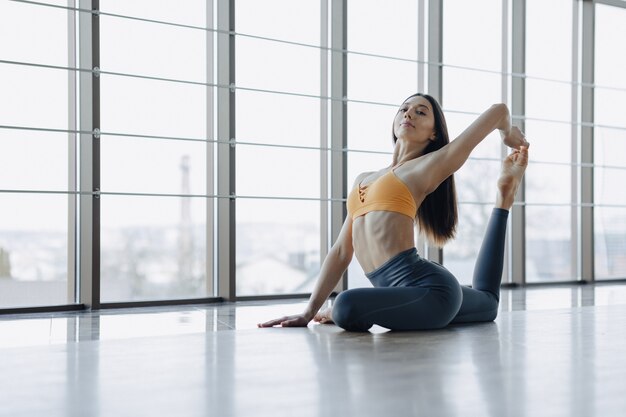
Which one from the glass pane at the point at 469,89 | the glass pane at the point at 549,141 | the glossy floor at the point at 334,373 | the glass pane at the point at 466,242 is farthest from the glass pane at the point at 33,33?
the glass pane at the point at 549,141

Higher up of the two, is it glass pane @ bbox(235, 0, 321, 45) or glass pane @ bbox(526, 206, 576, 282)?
glass pane @ bbox(235, 0, 321, 45)

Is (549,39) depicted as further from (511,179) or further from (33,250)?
(33,250)

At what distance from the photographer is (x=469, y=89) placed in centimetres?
580

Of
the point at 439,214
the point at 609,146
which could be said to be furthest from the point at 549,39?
the point at 439,214

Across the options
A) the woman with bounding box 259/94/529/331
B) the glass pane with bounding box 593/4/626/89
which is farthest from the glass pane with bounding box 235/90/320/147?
the glass pane with bounding box 593/4/626/89

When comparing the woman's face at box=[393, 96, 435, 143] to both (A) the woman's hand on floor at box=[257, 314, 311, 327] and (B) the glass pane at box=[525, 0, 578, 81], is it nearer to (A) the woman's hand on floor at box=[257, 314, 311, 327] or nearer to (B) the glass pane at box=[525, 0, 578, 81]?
(A) the woman's hand on floor at box=[257, 314, 311, 327]

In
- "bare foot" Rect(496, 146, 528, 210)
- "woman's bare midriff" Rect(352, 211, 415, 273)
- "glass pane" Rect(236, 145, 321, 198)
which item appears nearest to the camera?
"woman's bare midriff" Rect(352, 211, 415, 273)

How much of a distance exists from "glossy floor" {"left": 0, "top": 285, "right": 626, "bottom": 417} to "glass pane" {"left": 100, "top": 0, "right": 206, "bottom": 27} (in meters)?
2.57

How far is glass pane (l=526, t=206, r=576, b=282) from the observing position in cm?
607

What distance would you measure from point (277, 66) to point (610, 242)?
374 centimetres

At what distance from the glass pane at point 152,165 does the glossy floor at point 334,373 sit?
6.32 ft

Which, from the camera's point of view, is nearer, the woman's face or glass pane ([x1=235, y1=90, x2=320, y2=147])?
the woman's face

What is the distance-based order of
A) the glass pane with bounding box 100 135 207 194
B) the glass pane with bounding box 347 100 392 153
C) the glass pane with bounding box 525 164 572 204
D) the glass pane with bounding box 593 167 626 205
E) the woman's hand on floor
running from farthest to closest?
the glass pane with bounding box 593 167 626 205 → the glass pane with bounding box 525 164 572 204 → the glass pane with bounding box 347 100 392 153 → the glass pane with bounding box 100 135 207 194 → the woman's hand on floor

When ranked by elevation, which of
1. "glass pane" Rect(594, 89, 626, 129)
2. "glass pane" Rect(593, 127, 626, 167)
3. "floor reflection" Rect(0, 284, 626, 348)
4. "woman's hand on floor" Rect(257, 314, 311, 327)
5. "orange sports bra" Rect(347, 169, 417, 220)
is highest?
"glass pane" Rect(594, 89, 626, 129)
